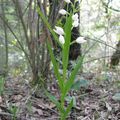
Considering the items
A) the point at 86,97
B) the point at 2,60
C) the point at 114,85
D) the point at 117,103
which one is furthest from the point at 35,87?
the point at 2,60

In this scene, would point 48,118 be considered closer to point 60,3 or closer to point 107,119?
point 107,119

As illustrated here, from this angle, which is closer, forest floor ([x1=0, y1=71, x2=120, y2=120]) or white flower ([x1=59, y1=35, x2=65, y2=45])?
white flower ([x1=59, y1=35, x2=65, y2=45])

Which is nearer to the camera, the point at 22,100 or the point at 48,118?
the point at 48,118

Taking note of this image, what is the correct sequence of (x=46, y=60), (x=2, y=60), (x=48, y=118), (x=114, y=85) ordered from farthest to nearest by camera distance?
1. (x=2, y=60)
2. (x=114, y=85)
3. (x=46, y=60)
4. (x=48, y=118)

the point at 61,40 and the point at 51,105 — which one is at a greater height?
the point at 61,40

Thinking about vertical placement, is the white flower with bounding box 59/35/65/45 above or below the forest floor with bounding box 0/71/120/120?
above

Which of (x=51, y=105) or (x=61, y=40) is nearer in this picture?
(x=61, y=40)

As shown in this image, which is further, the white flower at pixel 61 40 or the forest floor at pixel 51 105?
the forest floor at pixel 51 105

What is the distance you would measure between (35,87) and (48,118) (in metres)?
0.46

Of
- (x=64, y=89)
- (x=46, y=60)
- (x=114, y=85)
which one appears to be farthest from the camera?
(x=114, y=85)

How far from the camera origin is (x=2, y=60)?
4516mm

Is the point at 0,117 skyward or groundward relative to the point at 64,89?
groundward

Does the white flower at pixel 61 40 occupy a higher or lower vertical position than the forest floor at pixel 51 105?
higher

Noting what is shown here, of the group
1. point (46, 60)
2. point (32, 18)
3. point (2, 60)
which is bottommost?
point (2, 60)
